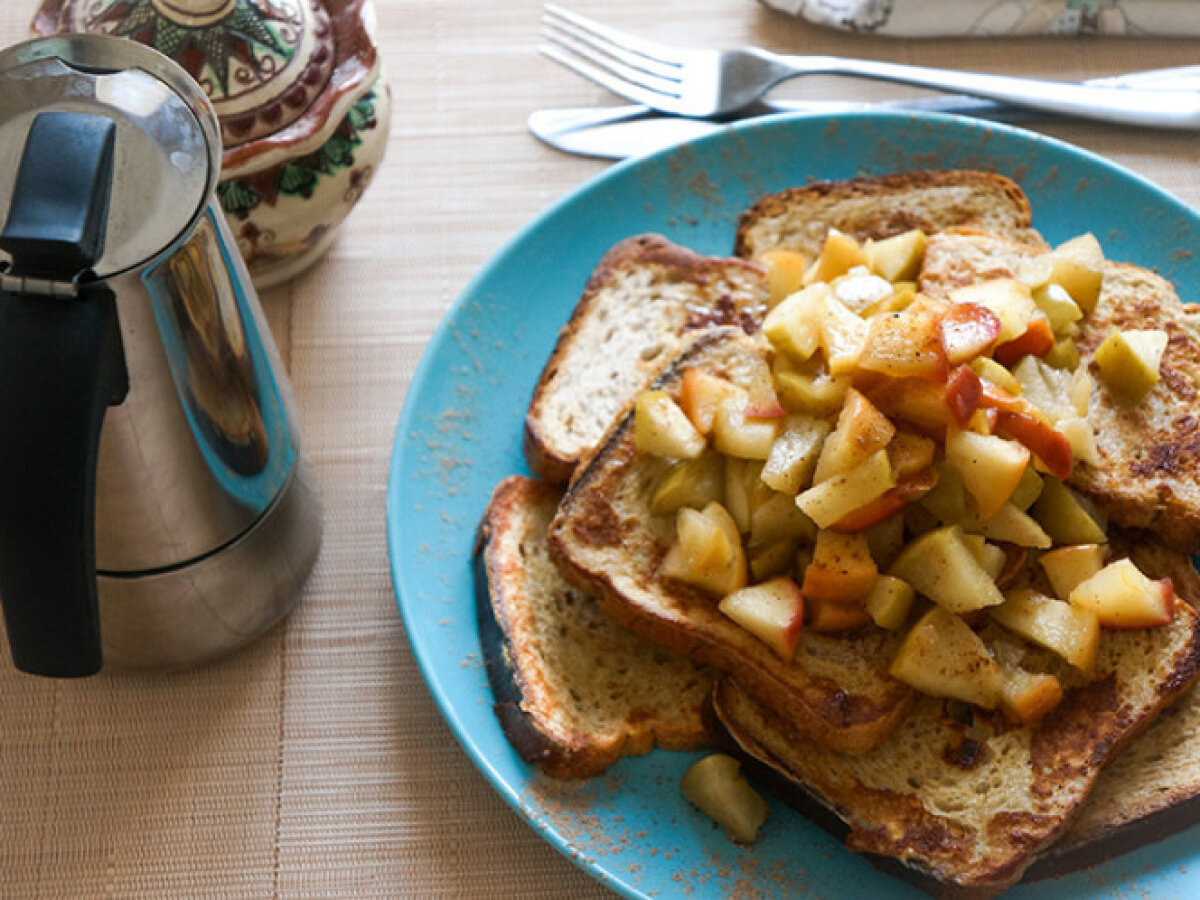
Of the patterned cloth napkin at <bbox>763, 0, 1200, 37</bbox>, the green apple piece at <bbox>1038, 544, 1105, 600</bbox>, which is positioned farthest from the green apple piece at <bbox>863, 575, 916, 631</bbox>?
the patterned cloth napkin at <bbox>763, 0, 1200, 37</bbox>

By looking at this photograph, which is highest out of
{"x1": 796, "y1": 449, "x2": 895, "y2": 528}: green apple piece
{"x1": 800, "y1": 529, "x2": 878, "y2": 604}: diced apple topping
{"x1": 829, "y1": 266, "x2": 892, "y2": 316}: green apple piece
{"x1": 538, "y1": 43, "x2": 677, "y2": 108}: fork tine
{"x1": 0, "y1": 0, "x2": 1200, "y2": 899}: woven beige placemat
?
{"x1": 538, "y1": 43, "x2": 677, "y2": 108}: fork tine

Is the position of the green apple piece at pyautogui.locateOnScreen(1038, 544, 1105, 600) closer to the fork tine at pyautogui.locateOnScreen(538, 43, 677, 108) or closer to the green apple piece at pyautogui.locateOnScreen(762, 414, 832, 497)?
the green apple piece at pyautogui.locateOnScreen(762, 414, 832, 497)

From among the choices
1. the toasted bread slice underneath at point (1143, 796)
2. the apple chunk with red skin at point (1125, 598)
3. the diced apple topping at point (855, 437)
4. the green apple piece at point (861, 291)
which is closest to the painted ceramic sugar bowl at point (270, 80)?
the green apple piece at point (861, 291)

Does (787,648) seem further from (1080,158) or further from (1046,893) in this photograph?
(1080,158)

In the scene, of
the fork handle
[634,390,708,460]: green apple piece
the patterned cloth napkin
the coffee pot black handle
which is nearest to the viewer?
the coffee pot black handle

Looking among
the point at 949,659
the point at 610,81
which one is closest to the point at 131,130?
the point at 949,659

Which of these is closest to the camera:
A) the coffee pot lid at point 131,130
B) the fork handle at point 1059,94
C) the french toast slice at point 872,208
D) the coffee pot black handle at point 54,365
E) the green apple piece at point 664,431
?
the coffee pot black handle at point 54,365

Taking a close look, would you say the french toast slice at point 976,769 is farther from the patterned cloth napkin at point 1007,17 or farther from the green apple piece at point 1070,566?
the patterned cloth napkin at point 1007,17

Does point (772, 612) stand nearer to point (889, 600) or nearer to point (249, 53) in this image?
point (889, 600)
